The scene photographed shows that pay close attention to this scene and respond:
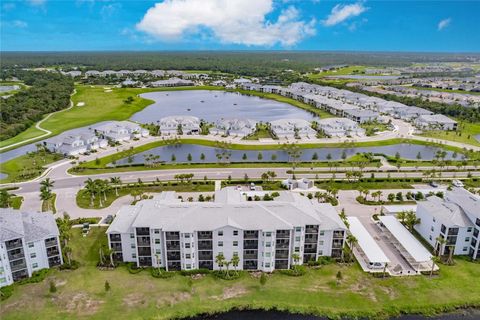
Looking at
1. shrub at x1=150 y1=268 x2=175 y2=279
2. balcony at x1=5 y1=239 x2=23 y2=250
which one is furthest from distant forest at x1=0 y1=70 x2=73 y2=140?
shrub at x1=150 y1=268 x2=175 y2=279

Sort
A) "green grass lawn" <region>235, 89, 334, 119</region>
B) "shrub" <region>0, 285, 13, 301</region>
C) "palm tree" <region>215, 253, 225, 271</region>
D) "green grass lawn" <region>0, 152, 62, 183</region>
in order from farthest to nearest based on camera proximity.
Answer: "green grass lawn" <region>235, 89, 334, 119</region>, "green grass lawn" <region>0, 152, 62, 183</region>, "palm tree" <region>215, 253, 225, 271</region>, "shrub" <region>0, 285, 13, 301</region>

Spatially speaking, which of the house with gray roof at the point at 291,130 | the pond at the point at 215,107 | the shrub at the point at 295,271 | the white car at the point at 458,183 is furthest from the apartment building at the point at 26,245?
the pond at the point at 215,107

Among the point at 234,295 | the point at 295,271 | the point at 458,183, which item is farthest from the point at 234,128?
the point at 234,295

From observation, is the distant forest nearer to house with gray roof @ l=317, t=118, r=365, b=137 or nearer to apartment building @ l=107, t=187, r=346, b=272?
apartment building @ l=107, t=187, r=346, b=272

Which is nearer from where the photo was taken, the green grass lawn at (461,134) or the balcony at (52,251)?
the balcony at (52,251)

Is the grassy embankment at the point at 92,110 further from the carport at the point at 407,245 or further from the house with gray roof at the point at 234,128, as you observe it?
the carport at the point at 407,245

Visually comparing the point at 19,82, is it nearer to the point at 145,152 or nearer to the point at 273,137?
the point at 145,152
